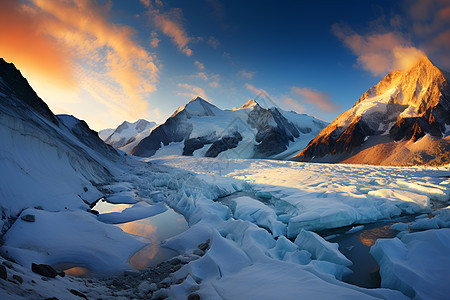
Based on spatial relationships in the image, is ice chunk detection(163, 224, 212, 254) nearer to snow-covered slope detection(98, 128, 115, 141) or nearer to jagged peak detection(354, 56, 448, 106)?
jagged peak detection(354, 56, 448, 106)

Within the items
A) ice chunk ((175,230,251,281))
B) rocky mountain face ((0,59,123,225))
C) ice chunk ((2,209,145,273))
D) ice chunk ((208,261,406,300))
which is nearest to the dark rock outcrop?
ice chunk ((2,209,145,273))

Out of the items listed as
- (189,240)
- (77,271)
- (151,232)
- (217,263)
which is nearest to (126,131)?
(151,232)

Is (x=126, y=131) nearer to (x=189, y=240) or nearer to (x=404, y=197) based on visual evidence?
(x=189, y=240)

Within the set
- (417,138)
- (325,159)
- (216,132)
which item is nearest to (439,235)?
(417,138)

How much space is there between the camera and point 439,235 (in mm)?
4812

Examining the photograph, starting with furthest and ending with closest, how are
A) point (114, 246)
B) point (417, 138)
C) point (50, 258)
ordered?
1. point (417, 138)
2. point (114, 246)
3. point (50, 258)

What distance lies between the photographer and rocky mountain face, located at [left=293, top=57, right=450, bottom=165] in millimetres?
39781

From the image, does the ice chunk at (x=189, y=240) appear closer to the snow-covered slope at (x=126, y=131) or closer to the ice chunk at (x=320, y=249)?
the ice chunk at (x=320, y=249)

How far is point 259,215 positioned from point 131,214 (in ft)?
20.9

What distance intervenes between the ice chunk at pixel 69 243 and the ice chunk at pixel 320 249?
5.21m

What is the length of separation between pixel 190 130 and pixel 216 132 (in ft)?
46.1

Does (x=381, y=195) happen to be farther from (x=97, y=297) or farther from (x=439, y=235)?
(x=97, y=297)

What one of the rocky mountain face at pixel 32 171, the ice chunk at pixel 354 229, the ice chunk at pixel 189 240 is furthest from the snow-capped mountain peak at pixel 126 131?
the ice chunk at pixel 354 229

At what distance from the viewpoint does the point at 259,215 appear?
940 centimetres
